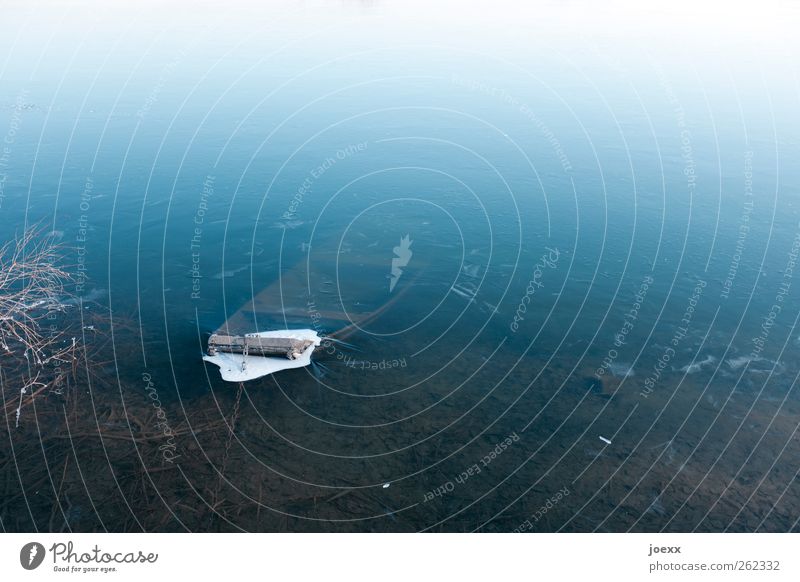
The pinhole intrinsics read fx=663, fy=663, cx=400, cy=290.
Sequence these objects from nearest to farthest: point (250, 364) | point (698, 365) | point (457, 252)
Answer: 1. point (250, 364)
2. point (698, 365)
3. point (457, 252)

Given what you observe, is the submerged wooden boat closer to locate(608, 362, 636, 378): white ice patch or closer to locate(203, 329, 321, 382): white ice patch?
locate(203, 329, 321, 382): white ice patch

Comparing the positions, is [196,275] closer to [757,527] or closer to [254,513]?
[254,513]

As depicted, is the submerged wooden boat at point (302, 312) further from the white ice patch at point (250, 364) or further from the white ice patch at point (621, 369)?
the white ice patch at point (621, 369)

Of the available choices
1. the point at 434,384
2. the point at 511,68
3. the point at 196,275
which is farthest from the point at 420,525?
the point at 511,68

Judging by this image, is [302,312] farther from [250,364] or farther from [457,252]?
[457,252]
